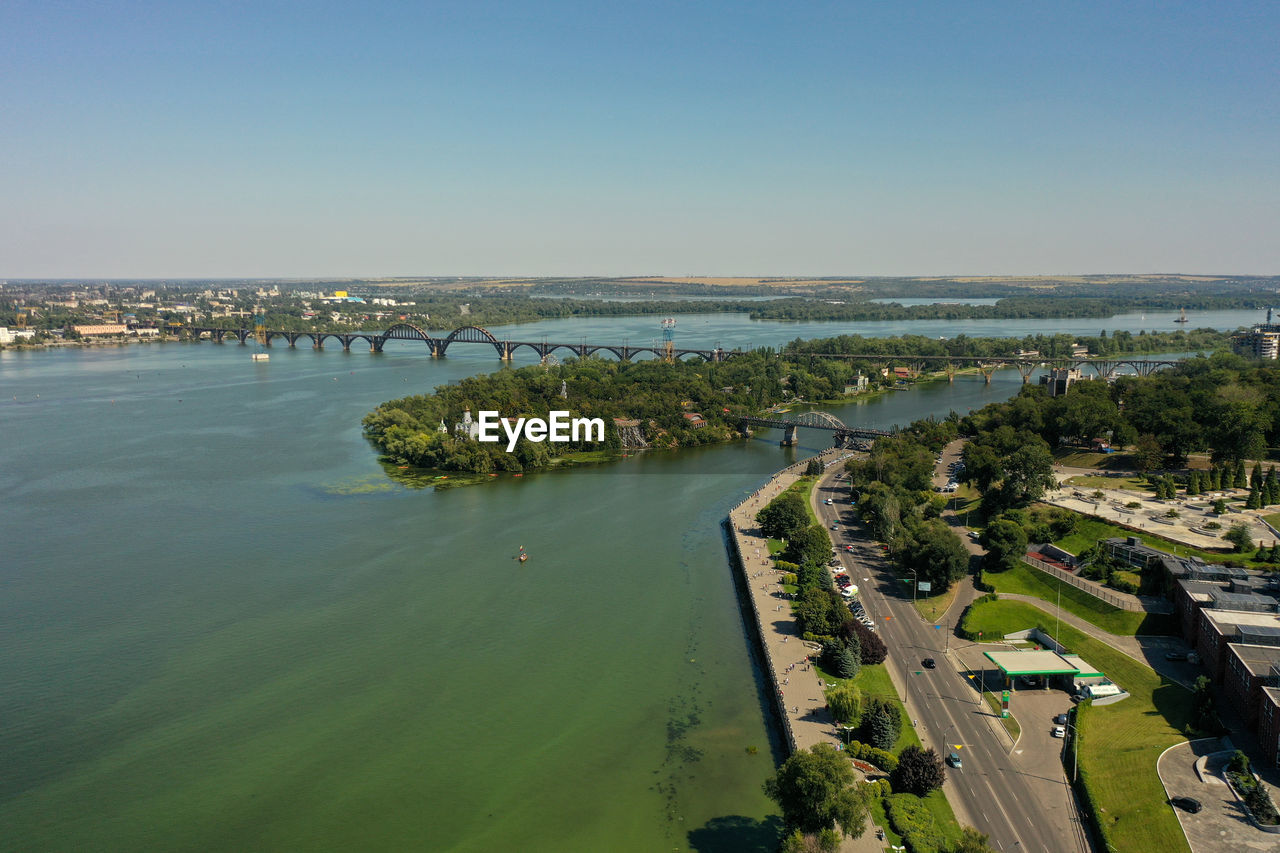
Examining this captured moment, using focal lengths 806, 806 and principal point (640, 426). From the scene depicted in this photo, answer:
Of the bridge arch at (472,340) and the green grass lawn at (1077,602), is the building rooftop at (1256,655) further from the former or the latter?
the bridge arch at (472,340)

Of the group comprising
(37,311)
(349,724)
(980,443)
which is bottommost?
(349,724)

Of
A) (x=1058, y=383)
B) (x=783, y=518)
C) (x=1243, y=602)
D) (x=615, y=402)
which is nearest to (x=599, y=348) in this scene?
(x=615, y=402)

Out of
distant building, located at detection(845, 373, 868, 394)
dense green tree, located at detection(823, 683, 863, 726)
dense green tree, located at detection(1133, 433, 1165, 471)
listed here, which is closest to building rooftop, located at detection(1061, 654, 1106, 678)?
dense green tree, located at detection(823, 683, 863, 726)

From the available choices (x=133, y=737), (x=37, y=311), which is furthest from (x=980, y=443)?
(x=37, y=311)

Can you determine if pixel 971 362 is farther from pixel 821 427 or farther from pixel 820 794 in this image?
pixel 820 794

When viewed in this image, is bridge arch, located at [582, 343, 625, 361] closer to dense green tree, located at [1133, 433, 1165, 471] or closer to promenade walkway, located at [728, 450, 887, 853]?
promenade walkway, located at [728, 450, 887, 853]

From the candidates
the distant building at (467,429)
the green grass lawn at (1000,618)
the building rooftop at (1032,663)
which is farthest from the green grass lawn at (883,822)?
the distant building at (467,429)

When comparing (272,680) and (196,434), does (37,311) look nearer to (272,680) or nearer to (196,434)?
(196,434)
